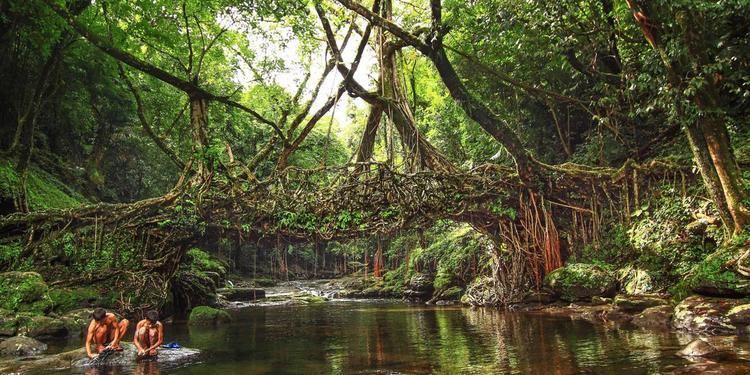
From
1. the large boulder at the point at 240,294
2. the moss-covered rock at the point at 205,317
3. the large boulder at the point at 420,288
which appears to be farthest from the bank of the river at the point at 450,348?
the large boulder at the point at 240,294

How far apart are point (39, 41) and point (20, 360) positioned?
894 centimetres

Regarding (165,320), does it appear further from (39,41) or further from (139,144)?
(139,144)

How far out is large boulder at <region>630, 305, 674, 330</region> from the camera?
28.0 feet

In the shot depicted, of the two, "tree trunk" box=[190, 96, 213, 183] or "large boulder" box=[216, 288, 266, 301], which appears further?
"large boulder" box=[216, 288, 266, 301]

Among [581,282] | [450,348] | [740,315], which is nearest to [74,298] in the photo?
[450,348]

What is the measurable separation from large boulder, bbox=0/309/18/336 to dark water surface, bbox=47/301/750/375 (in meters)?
1.02

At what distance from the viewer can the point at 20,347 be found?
859 centimetres

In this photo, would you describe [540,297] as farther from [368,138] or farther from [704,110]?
[704,110]

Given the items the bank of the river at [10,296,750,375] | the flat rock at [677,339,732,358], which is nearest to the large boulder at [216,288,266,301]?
the bank of the river at [10,296,750,375]

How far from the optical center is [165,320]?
48.2 feet

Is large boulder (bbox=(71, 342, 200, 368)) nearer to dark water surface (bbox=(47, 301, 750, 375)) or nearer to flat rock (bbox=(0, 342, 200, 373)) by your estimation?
flat rock (bbox=(0, 342, 200, 373))

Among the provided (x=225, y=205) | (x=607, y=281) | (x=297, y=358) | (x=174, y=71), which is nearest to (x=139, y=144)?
(x=174, y=71)

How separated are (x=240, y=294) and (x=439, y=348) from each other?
709 inches

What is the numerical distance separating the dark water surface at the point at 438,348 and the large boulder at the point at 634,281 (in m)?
1.63
